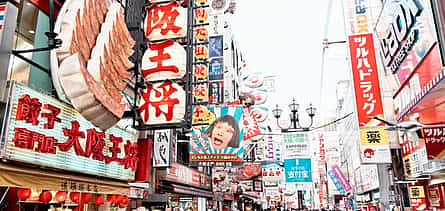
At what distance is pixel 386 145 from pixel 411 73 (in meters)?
3.71

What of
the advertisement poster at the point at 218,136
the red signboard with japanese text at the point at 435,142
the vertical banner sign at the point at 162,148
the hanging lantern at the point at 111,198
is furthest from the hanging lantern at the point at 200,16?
the red signboard with japanese text at the point at 435,142

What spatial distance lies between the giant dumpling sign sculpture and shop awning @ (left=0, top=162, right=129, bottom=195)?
61.0 inches

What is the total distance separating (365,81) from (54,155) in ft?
37.3

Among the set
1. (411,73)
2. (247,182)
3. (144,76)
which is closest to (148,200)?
(144,76)

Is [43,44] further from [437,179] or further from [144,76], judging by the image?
[437,179]

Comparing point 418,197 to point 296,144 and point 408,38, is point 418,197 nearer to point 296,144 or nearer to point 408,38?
point 408,38

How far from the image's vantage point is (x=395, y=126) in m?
5.84

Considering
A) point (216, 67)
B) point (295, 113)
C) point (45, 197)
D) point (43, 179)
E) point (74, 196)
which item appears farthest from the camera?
point (216, 67)

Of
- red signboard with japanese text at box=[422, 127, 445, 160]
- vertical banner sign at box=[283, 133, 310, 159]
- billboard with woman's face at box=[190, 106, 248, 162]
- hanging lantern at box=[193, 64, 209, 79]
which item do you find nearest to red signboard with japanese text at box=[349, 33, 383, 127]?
red signboard with japanese text at box=[422, 127, 445, 160]

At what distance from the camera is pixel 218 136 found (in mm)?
14352

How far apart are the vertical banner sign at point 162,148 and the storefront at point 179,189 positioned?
0.43m

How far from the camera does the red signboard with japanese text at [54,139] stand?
556 cm

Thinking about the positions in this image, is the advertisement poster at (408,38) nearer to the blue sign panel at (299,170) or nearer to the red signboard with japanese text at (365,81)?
the red signboard with japanese text at (365,81)

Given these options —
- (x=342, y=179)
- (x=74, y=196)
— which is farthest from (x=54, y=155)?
(x=342, y=179)
